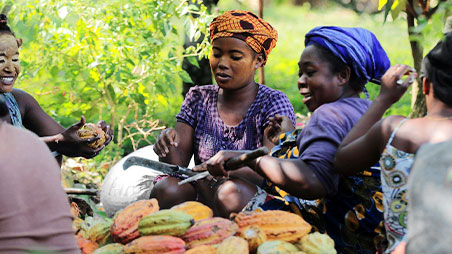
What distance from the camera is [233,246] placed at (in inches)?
103

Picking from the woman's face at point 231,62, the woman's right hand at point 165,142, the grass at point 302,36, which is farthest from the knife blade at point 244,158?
the grass at point 302,36

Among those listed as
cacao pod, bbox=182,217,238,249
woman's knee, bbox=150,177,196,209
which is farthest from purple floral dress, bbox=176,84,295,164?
cacao pod, bbox=182,217,238,249

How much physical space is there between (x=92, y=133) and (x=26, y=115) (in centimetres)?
54

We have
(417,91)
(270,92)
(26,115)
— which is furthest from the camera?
(417,91)

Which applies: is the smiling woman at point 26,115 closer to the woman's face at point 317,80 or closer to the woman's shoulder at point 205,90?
the woman's shoulder at point 205,90

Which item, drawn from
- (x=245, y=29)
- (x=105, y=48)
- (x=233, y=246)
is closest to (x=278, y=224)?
(x=233, y=246)

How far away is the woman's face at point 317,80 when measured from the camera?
10.5 feet

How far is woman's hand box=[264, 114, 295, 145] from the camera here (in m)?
3.57

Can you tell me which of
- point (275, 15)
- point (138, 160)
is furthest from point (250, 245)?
point (275, 15)

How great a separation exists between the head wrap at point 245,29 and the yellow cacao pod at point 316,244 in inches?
63.3

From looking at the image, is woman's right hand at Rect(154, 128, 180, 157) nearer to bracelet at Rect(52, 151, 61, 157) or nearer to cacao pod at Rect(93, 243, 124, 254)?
bracelet at Rect(52, 151, 61, 157)

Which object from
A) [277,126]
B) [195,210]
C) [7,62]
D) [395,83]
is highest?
[395,83]

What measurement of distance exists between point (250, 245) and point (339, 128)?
2.45 feet

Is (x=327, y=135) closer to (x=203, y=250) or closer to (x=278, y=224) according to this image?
(x=278, y=224)
